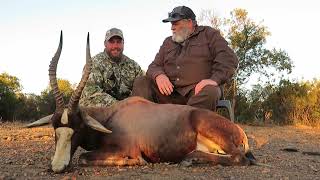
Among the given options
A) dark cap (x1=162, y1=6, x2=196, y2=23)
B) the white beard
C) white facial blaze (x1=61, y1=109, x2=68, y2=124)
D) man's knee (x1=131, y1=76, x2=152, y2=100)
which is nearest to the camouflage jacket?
man's knee (x1=131, y1=76, x2=152, y2=100)

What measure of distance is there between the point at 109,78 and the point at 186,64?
1.69 meters

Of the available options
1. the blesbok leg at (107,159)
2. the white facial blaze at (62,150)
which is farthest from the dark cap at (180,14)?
the white facial blaze at (62,150)

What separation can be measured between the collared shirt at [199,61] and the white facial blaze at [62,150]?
195 cm

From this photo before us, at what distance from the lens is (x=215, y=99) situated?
6102 mm

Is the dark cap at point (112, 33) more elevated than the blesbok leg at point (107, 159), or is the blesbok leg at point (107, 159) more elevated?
the dark cap at point (112, 33)

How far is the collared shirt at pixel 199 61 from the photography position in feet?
21.1

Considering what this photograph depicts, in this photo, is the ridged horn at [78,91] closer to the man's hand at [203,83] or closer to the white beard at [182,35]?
the man's hand at [203,83]

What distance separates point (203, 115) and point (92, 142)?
4.05ft

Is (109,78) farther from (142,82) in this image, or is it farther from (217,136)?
(217,136)

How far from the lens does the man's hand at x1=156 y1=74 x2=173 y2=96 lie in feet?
21.1

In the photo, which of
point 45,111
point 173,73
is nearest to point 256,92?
point 45,111

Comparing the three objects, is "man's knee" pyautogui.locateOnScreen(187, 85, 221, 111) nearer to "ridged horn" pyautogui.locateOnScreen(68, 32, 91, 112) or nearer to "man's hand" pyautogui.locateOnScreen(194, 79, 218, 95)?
"man's hand" pyautogui.locateOnScreen(194, 79, 218, 95)

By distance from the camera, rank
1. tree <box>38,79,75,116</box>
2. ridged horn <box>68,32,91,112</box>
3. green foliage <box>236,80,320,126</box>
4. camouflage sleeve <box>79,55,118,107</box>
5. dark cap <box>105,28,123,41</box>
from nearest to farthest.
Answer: ridged horn <box>68,32,91,112</box> → camouflage sleeve <box>79,55,118,107</box> → dark cap <box>105,28,123,41</box> → tree <box>38,79,75,116</box> → green foliage <box>236,80,320,126</box>

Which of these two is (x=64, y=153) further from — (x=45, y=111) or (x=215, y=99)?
(x=45, y=111)
